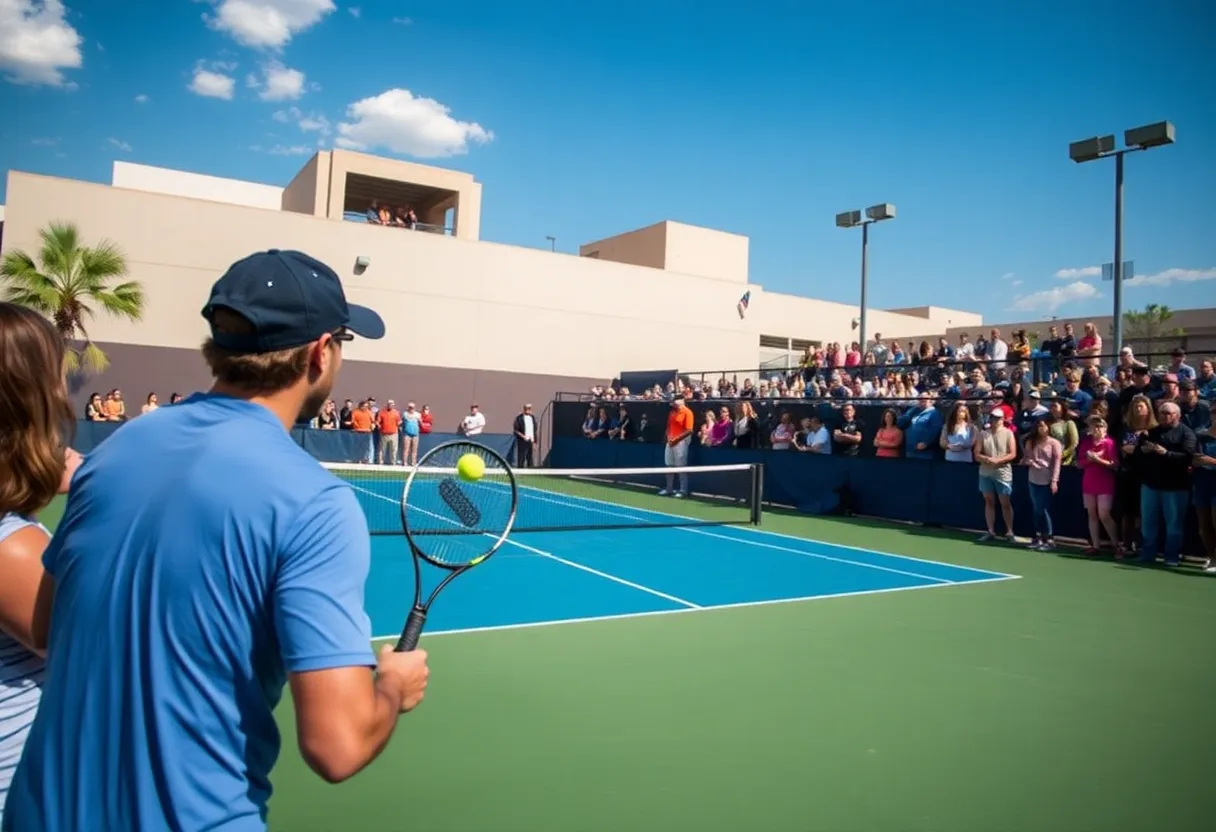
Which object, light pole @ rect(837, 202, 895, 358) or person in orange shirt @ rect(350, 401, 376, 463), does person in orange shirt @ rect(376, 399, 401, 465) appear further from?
light pole @ rect(837, 202, 895, 358)

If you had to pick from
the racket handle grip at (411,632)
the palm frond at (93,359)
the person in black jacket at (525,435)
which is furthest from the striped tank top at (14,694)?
the palm frond at (93,359)

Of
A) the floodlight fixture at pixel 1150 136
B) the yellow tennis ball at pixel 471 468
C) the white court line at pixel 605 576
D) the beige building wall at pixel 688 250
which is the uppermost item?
the beige building wall at pixel 688 250

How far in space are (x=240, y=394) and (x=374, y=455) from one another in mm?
22619

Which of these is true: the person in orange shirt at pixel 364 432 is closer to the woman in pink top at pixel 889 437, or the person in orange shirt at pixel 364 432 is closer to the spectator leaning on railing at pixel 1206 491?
the woman in pink top at pixel 889 437

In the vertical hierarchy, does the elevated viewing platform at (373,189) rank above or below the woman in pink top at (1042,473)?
above

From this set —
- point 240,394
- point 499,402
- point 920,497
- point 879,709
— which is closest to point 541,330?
point 499,402

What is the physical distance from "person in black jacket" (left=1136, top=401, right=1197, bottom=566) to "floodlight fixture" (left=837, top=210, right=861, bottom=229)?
11.5 m

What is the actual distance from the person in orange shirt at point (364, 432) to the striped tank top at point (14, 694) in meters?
21.9

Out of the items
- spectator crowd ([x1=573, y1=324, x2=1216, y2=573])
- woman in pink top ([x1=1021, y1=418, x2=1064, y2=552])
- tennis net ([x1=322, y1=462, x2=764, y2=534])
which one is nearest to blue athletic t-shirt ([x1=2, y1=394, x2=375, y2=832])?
tennis net ([x1=322, y1=462, x2=764, y2=534])

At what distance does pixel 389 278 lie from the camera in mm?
26734

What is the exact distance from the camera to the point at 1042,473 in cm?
1195

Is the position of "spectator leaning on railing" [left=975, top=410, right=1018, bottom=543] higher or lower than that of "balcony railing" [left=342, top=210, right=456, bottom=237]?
lower

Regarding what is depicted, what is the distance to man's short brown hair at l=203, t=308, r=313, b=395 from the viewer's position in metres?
1.56

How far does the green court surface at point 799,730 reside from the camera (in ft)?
12.1
